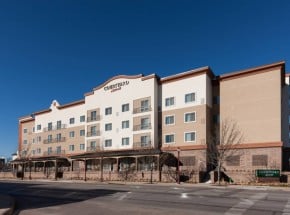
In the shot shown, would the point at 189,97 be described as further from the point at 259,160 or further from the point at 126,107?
the point at 259,160

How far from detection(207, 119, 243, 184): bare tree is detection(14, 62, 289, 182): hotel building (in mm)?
570

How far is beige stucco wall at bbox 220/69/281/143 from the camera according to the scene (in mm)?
43219

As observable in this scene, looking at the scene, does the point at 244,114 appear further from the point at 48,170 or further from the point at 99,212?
the point at 48,170

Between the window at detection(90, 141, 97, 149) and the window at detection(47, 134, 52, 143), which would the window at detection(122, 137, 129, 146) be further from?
the window at detection(47, 134, 52, 143)

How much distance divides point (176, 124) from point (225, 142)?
301 inches

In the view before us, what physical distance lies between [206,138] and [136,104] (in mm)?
12965

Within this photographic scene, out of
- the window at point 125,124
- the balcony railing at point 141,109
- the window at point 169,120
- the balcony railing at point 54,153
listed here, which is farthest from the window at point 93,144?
the window at point 169,120

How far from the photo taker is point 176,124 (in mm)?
50219

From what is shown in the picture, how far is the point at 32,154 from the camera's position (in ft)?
257

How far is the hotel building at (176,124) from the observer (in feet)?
143

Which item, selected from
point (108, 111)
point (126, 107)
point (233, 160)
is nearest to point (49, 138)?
point (108, 111)

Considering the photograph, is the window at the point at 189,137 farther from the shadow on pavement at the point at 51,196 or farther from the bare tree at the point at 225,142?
the shadow on pavement at the point at 51,196

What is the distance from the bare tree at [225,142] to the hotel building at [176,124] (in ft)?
1.87

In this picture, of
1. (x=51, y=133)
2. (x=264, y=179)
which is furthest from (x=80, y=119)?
(x=264, y=179)
